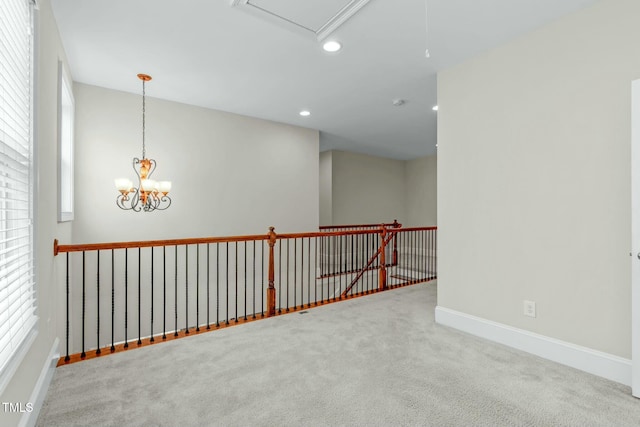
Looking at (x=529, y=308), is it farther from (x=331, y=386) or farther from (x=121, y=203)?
(x=121, y=203)

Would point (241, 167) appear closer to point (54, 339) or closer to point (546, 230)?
point (54, 339)

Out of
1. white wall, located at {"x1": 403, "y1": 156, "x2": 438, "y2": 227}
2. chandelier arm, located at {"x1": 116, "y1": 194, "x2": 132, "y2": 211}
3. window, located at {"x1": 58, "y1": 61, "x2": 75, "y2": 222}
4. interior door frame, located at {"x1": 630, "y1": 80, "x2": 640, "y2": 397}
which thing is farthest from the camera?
white wall, located at {"x1": 403, "y1": 156, "x2": 438, "y2": 227}

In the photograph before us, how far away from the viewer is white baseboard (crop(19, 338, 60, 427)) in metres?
1.61

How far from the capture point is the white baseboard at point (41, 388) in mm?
1609

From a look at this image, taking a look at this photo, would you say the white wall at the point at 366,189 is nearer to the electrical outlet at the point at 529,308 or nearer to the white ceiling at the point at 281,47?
the white ceiling at the point at 281,47

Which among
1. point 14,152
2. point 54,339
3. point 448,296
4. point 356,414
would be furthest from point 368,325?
point 14,152

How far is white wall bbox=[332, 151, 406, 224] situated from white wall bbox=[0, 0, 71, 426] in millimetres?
5792

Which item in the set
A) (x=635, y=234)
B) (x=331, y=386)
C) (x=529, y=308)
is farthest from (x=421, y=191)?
(x=331, y=386)

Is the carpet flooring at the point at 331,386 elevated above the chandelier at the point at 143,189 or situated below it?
below

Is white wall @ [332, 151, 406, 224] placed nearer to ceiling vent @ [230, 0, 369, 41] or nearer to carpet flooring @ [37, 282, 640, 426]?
carpet flooring @ [37, 282, 640, 426]

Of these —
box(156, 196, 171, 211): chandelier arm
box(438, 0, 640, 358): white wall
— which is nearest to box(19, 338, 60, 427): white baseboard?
box(156, 196, 171, 211): chandelier arm

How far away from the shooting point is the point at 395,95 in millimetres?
3910

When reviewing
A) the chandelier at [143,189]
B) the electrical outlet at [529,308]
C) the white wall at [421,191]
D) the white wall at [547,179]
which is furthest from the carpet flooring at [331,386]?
the white wall at [421,191]

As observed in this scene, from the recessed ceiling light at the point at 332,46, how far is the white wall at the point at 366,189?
491 cm
